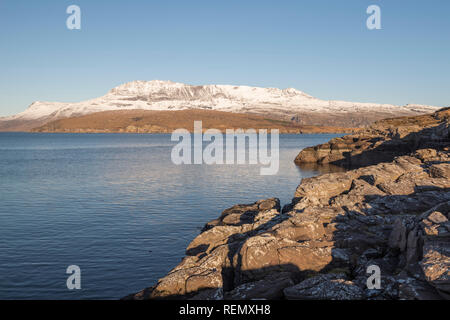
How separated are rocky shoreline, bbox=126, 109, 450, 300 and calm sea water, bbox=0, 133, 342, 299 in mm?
2815

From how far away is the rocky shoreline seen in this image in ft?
32.7

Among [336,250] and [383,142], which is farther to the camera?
[383,142]

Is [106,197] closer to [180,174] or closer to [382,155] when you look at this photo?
[180,174]

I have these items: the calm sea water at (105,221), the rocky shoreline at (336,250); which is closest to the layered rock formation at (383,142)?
the calm sea water at (105,221)

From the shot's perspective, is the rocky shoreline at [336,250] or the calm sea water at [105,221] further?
the calm sea water at [105,221]

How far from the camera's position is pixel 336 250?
12977 mm

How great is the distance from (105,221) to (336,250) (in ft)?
60.0

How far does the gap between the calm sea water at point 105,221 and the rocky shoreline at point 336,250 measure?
2.82m

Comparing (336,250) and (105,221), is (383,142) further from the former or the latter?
(336,250)

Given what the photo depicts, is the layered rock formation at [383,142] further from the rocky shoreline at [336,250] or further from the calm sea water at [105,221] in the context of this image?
the rocky shoreline at [336,250]

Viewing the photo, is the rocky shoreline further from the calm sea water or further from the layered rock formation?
the layered rock formation

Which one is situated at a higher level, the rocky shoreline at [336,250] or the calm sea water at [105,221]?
the rocky shoreline at [336,250]

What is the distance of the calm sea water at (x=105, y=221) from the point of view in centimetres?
1677

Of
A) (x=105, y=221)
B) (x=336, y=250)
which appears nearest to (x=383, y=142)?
(x=105, y=221)
